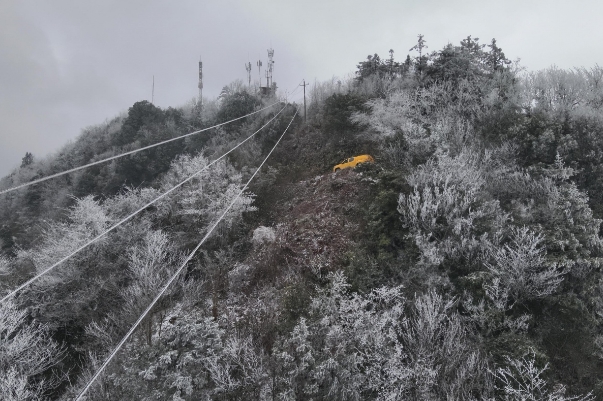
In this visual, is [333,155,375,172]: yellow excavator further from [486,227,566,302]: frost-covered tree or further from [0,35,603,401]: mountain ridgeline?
[486,227,566,302]: frost-covered tree

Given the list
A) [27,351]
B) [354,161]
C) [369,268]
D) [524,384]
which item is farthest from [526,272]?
[27,351]

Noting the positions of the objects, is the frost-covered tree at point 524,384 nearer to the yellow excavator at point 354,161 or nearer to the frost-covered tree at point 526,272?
the frost-covered tree at point 526,272

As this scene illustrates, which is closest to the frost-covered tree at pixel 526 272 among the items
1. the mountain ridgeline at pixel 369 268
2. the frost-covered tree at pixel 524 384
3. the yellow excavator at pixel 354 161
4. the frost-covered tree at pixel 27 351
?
the mountain ridgeline at pixel 369 268

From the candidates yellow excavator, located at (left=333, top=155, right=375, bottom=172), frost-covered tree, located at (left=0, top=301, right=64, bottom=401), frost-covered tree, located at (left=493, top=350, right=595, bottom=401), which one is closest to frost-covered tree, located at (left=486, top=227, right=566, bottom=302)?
frost-covered tree, located at (left=493, top=350, right=595, bottom=401)

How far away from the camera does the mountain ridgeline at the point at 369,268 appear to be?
7699mm

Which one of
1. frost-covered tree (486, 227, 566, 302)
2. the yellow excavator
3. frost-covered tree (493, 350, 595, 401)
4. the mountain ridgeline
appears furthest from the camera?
the yellow excavator

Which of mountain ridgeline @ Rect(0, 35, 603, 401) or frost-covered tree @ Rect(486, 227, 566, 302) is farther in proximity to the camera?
frost-covered tree @ Rect(486, 227, 566, 302)

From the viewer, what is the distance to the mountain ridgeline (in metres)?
7.70

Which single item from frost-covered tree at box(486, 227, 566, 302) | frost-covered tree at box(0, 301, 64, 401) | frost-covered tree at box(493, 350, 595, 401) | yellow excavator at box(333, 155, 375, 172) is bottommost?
frost-covered tree at box(0, 301, 64, 401)

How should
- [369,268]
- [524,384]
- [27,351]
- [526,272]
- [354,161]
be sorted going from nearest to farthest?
[524,384], [526,272], [369,268], [27,351], [354,161]

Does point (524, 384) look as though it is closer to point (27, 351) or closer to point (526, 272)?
point (526, 272)

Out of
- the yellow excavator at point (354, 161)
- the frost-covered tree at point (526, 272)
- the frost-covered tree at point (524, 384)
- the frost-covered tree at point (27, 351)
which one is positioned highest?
the yellow excavator at point (354, 161)

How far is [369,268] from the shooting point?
1001 centimetres

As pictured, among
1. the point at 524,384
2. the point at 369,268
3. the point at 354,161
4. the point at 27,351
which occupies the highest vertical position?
the point at 354,161
